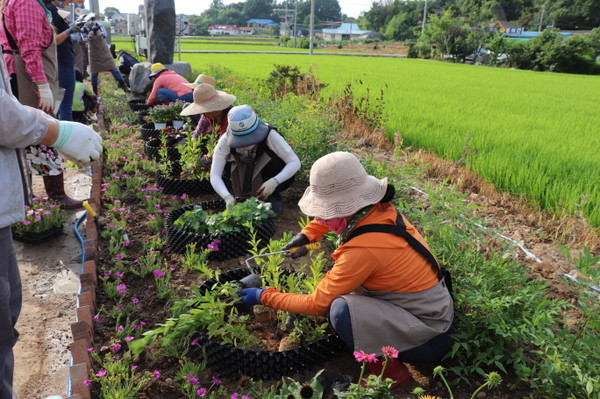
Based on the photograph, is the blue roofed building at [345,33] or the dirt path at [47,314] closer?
the dirt path at [47,314]

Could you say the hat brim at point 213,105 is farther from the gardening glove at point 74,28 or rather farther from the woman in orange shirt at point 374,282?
the woman in orange shirt at point 374,282

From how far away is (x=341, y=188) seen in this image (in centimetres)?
198

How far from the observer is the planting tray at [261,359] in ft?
6.86

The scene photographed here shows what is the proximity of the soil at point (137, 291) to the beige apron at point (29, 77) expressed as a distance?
1.02 meters

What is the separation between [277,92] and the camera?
893 centimetres

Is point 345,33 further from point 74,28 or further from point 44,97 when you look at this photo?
point 44,97

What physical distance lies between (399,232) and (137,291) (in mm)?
1714

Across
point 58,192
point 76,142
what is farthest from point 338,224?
point 58,192

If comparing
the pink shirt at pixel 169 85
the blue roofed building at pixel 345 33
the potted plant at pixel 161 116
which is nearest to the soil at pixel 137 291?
the potted plant at pixel 161 116

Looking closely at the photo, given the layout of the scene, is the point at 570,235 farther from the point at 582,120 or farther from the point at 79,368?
the point at 582,120

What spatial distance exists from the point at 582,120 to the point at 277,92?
17.5 ft

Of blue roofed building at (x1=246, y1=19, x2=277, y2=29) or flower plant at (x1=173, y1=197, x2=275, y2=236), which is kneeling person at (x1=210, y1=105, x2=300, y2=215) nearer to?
flower plant at (x1=173, y1=197, x2=275, y2=236)

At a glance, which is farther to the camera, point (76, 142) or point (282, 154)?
point (282, 154)

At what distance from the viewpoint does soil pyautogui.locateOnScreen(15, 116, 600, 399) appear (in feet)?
7.09
